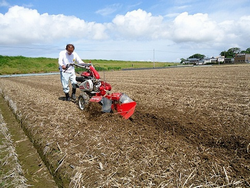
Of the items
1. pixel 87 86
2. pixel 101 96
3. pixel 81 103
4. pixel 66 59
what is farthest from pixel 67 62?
pixel 101 96

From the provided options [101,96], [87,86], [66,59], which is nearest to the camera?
[101,96]

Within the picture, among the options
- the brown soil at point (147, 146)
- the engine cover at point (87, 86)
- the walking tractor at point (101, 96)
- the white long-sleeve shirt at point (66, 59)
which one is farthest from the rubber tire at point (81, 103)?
the white long-sleeve shirt at point (66, 59)

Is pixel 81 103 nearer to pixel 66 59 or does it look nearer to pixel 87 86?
pixel 87 86

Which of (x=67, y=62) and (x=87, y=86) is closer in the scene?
(x=87, y=86)

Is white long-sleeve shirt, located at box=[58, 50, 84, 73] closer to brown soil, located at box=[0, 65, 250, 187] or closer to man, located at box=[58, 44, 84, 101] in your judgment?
man, located at box=[58, 44, 84, 101]

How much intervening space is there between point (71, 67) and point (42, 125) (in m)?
2.92

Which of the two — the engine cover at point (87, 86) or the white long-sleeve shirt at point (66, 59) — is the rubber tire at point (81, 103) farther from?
the white long-sleeve shirt at point (66, 59)

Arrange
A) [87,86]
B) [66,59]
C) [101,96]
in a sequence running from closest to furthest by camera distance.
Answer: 1. [101,96]
2. [87,86]
3. [66,59]

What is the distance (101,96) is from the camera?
17.6ft

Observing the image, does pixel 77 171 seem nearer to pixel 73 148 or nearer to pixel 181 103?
pixel 73 148

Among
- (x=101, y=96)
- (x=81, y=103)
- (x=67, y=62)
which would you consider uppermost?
(x=67, y=62)

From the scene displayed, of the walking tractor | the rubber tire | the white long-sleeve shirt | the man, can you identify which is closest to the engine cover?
the walking tractor

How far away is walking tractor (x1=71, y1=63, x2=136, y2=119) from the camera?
4.89 metres

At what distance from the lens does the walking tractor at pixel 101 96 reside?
4891 millimetres
